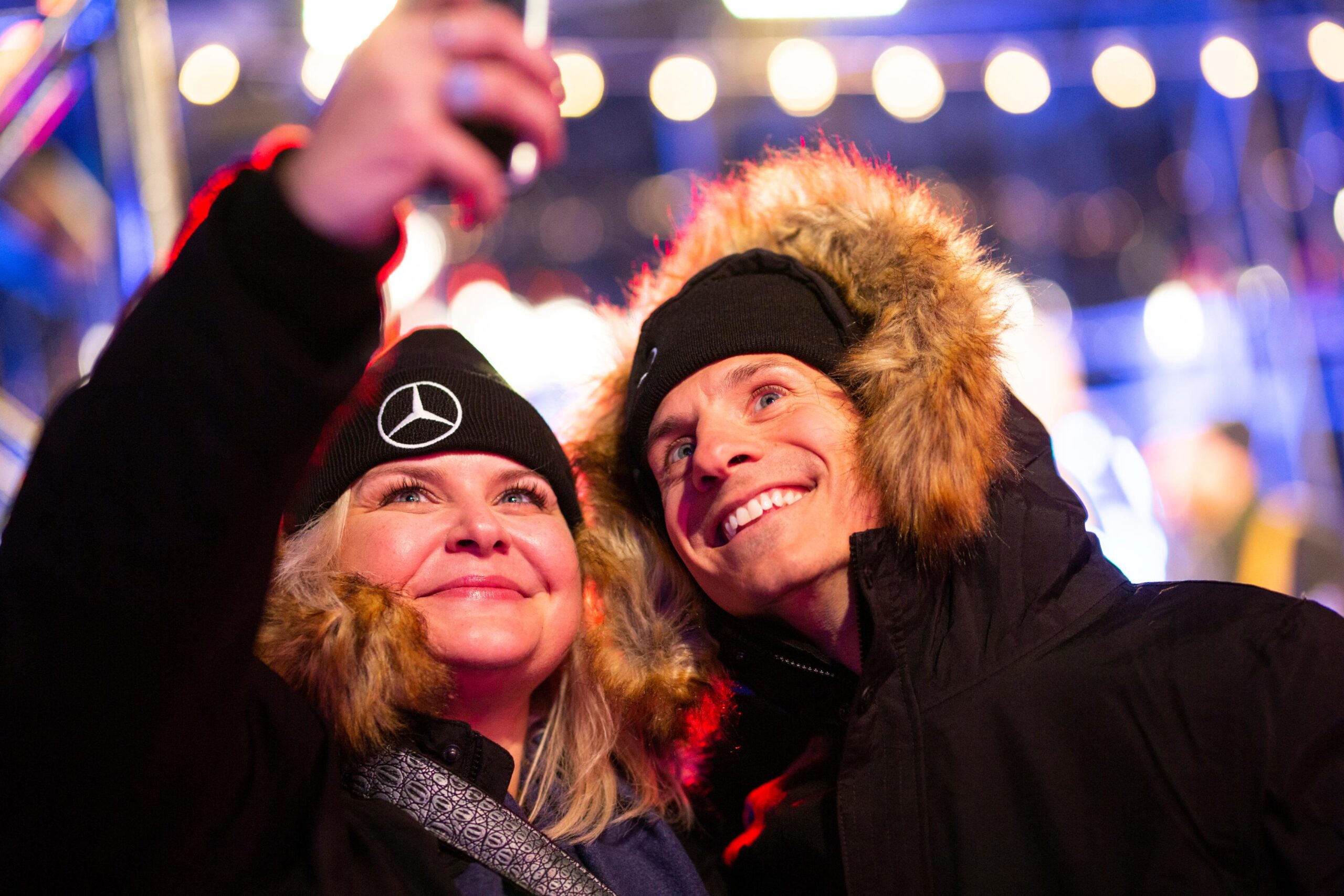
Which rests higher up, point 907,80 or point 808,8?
point 907,80

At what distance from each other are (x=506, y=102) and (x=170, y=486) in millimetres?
453

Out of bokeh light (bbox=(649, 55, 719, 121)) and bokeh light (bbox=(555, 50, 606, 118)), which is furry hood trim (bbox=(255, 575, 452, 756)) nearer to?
bokeh light (bbox=(555, 50, 606, 118))

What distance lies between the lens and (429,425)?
6.93 ft

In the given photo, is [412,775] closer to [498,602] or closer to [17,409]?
[498,602]

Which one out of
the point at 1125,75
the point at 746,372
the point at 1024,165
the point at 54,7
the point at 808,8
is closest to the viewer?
the point at 746,372

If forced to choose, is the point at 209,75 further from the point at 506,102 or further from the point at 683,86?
the point at 506,102

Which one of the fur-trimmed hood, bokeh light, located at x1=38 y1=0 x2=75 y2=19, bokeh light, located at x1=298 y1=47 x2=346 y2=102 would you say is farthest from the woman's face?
bokeh light, located at x1=298 y1=47 x2=346 y2=102

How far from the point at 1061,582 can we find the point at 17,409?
8.69 ft

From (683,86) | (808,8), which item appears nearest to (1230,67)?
(808,8)

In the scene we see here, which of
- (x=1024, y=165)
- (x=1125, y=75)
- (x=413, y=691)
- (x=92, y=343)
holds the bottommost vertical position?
(x=413, y=691)

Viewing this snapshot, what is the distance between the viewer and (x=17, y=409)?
263cm

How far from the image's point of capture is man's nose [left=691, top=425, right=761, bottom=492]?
6.33 ft

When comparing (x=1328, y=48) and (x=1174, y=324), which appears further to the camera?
(x=1174, y=324)

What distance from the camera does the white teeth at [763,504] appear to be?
6.30 ft
